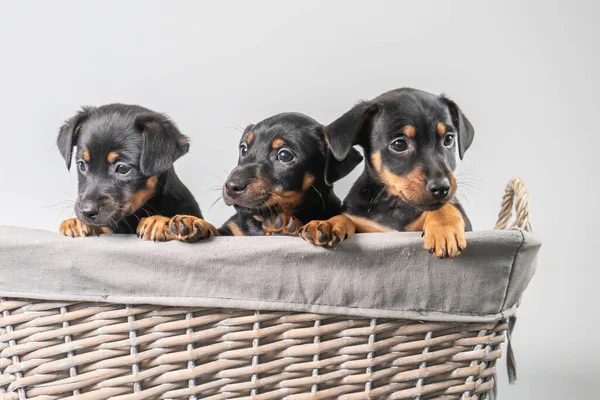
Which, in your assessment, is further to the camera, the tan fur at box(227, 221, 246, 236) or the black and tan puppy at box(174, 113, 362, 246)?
the tan fur at box(227, 221, 246, 236)

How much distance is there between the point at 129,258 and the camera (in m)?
1.97

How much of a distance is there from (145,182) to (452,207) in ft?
3.95

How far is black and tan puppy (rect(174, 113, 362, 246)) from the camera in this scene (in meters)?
2.42

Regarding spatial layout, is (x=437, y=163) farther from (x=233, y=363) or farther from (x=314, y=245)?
(x=233, y=363)

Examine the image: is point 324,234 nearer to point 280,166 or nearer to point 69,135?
point 280,166

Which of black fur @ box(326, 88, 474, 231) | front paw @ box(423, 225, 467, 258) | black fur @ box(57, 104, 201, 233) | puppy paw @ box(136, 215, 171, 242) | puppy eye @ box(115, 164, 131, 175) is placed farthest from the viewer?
puppy eye @ box(115, 164, 131, 175)

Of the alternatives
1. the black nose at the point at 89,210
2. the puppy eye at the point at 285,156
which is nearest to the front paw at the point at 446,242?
the puppy eye at the point at 285,156

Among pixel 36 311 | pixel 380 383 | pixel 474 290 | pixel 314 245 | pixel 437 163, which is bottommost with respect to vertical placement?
pixel 380 383

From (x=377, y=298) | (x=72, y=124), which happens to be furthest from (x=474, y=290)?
(x=72, y=124)

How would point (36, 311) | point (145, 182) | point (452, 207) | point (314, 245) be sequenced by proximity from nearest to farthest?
point (314, 245) < point (36, 311) < point (452, 207) < point (145, 182)

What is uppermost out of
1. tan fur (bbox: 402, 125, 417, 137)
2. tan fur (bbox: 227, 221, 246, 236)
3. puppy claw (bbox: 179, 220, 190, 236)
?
tan fur (bbox: 402, 125, 417, 137)

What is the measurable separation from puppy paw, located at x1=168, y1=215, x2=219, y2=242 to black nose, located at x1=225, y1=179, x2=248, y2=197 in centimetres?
37

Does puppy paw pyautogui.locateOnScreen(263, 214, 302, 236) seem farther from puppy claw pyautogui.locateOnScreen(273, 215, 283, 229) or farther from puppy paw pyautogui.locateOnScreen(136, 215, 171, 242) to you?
puppy paw pyautogui.locateOnScreen(136, 215, 171, 242)

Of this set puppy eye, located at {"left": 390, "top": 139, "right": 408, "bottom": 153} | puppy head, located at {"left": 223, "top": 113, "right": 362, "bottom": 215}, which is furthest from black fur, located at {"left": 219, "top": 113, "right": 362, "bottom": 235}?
puppy eye, located at {"left": 390, "top": 139, "right": 408, "bottom": 153}
